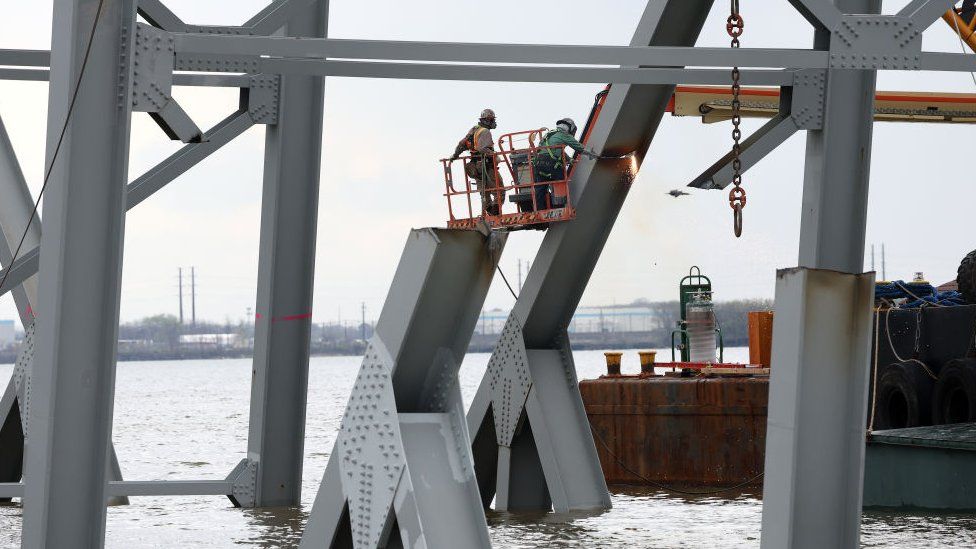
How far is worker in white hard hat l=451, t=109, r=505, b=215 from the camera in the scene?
55.7ft

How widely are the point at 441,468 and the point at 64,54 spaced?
339 centimetres

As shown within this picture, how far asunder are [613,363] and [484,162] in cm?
434

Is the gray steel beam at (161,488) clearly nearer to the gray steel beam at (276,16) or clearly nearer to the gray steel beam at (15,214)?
the gray steel beam at (15,214)

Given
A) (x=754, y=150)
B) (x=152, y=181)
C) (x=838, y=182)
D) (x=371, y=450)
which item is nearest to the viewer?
(x=371, y=450)

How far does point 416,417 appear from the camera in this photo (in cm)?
898

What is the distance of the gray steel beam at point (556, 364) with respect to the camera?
14094 mm

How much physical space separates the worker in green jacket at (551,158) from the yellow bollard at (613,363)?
4.31 metres

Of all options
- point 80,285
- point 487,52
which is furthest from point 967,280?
point 80,285

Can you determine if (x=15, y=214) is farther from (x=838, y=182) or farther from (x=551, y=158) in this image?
(x=838, y=182)

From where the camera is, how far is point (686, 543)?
45.2 ft

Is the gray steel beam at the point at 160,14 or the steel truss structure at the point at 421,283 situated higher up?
the gray steel beam at the point at 160,14

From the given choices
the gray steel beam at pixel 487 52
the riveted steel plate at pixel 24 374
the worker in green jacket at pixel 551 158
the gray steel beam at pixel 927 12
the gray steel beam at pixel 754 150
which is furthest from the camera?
the riveted steel plate at pixel 24 374

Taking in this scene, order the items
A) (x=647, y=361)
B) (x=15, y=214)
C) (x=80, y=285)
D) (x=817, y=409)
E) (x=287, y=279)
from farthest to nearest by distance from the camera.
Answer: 1. (x=647, y=361)
2. (x=15, y=214)
3. (x=287, y=279)
4. (x=80, y=285)
5. (x=817, y=409)

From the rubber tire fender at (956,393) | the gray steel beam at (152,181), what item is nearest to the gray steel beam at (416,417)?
the gray steel beam at (152,181)
